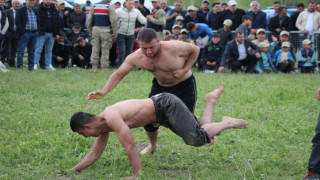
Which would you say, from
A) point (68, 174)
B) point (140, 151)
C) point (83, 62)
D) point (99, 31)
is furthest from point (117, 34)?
point (68, 174)

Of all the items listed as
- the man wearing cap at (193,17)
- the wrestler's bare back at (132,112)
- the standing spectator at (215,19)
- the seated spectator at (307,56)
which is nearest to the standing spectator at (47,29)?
the man wearing cap at (193,17)

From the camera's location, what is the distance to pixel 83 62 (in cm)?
1353

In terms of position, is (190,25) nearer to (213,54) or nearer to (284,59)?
(213,54)

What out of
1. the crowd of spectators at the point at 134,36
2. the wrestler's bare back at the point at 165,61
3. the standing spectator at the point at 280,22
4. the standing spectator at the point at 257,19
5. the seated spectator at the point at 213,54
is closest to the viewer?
the wrestler's bare back at the point at 165,61

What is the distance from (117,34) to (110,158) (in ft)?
22.9

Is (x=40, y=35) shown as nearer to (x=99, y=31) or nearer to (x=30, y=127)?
(x=99, y=31)

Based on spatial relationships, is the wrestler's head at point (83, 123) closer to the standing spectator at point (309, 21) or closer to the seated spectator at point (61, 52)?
the seated spectator at point (61, 52)

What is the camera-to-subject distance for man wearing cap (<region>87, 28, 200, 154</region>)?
5328 millimetres

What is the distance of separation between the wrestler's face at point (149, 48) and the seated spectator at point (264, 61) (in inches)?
314

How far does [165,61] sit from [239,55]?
755cm

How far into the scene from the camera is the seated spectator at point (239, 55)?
12.7 meters

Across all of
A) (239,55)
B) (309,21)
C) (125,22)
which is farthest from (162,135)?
(309,21)

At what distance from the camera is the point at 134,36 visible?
43.8 ft

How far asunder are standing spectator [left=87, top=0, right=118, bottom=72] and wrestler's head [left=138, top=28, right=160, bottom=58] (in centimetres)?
655
